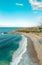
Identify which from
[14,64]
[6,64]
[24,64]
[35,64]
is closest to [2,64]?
[6,64]

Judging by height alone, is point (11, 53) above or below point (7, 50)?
above

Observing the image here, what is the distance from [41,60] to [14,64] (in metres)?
4.00

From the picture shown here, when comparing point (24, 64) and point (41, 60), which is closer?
point (24, 64)

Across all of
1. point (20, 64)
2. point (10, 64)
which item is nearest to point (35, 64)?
point (20, 64)

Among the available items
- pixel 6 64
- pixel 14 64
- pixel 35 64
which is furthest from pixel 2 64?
pixel 35 64

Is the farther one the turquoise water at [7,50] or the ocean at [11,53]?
the turquoise water at [7,50]

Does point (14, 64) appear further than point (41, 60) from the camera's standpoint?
No

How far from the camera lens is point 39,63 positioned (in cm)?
1944

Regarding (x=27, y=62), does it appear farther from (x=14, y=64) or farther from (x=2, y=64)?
(x=2, y=64)

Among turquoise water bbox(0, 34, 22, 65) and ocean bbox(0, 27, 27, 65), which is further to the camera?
turquoise water bbox(0, 34, 22, 65)

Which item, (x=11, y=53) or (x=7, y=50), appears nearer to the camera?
(x=11, y=53)

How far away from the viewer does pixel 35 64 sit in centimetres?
1902

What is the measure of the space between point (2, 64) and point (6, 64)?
54cm

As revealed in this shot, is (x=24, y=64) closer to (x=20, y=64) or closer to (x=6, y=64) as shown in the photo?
(x=20, y=64)
